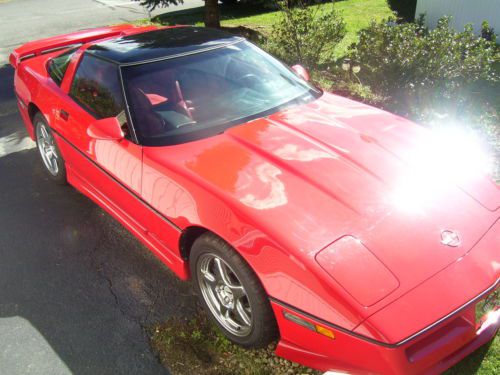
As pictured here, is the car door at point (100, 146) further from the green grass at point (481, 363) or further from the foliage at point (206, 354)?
the green grass at point (481, 363)

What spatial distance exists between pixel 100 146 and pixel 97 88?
0.46 m

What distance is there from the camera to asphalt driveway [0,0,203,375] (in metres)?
2.63

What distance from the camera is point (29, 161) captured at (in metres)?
4.93

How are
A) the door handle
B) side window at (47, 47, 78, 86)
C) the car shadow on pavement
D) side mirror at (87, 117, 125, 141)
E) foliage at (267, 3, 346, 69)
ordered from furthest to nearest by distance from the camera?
1. foliage at (267, 3, 346, 69)
2. side window at (47, 47, 78, 86)
3. the door handle
4. side mirror at (87, 117, 125, 141)
5. the car shadow on pavement

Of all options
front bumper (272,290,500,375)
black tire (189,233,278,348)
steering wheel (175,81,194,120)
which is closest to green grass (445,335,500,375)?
front bumper (272,290,500,375)

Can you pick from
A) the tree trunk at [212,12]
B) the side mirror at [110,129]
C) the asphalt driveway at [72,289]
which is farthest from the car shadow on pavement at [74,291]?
the tree trunk at [212,12]

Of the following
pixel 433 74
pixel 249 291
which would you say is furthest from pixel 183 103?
pixel 433 74

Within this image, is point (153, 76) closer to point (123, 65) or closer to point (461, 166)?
point (123, 65)

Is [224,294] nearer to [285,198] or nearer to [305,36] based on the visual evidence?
[285,198]

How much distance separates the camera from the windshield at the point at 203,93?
297 cm

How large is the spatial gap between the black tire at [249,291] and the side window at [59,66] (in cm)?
224

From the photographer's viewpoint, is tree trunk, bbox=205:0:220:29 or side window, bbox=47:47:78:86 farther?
tree trunk, bbox=205:0:220:29

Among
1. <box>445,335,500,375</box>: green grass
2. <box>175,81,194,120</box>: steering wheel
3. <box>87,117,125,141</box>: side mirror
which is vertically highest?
<box>175,81,194,120</box>: steering wheel

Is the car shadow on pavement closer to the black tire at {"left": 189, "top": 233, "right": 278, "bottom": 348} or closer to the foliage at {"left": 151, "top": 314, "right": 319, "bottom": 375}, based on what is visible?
the foliage at {"left": 151, "top": 314, "right": 319, "bottom": 375}
